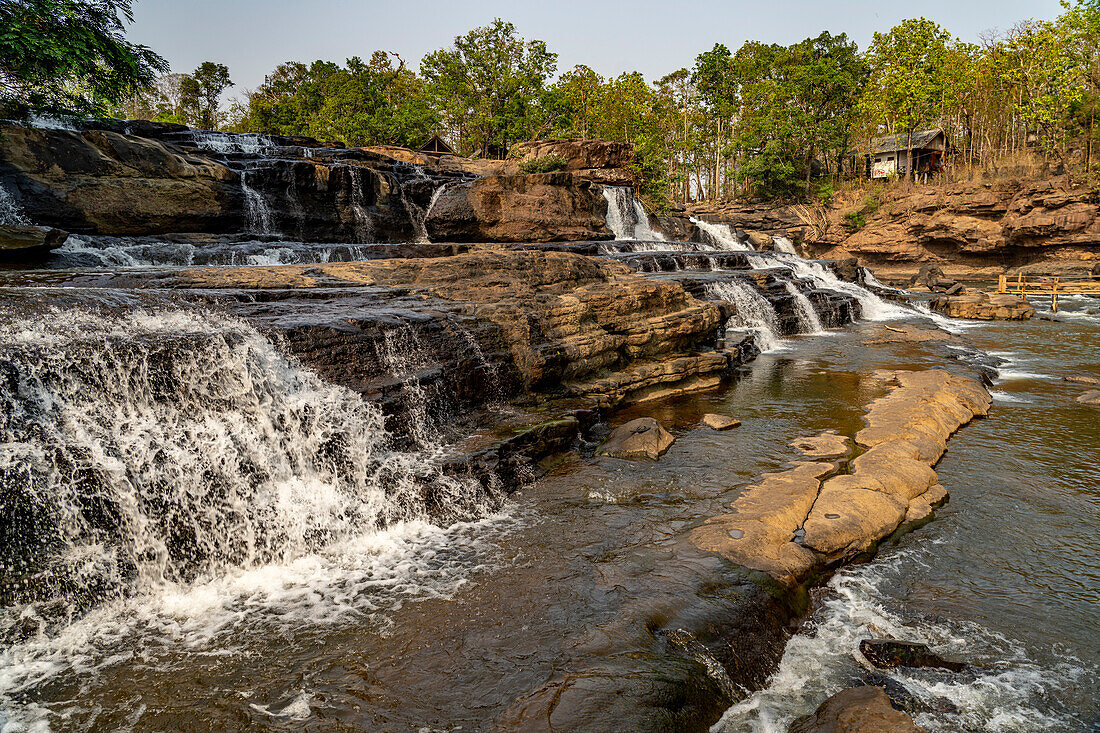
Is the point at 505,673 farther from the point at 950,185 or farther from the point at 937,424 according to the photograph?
the point at 950,185

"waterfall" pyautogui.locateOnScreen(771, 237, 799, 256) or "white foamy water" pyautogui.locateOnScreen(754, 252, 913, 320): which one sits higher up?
"waterfall" pyautogui.locateOnScreen(771, 237, 799, 256)

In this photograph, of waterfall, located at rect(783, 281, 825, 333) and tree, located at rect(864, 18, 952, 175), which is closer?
waterfall, located at rect(783, 281, 825, 333)

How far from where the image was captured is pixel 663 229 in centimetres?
2816

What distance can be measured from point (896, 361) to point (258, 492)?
12.9 meters

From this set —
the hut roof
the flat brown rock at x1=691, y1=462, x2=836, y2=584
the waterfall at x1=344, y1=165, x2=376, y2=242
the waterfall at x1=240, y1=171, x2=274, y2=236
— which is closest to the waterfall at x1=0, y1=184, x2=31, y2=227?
the waterfall at x1=240, y1=171, x2=274, y2=236

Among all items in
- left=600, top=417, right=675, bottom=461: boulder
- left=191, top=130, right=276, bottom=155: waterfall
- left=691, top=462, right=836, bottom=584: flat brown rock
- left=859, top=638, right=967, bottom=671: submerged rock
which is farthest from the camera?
left=191, top=130, right=276, bottom=155: waterfall

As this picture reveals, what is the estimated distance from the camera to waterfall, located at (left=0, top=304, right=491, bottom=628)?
189 inches

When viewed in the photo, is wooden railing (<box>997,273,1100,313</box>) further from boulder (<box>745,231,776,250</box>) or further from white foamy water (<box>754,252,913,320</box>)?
boulder (<box>745,231,776,250</box>)

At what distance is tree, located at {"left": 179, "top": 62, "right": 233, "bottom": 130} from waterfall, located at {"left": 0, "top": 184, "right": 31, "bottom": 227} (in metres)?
37.1

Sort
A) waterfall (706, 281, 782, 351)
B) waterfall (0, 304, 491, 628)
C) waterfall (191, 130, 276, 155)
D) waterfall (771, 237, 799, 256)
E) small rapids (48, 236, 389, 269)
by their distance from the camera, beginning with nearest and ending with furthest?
waterfall (0, 304, 491, 628), small rapids (48, 236, 389, 269), waterfall (706, 281, 782, 351), waterfall (191, 130, 276, 155), waterfall (771, 237, 799, 256)

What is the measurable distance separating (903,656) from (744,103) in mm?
48178

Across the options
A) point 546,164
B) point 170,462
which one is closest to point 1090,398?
point 170,462

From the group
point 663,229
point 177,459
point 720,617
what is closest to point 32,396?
point 177,459

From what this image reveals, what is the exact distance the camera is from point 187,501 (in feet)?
17.9
